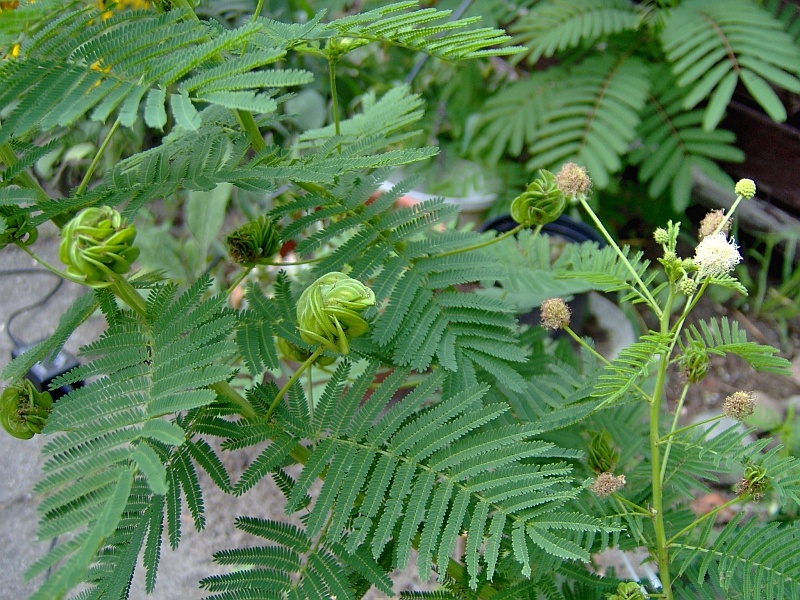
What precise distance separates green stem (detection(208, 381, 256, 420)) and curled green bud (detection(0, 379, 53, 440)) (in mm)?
184

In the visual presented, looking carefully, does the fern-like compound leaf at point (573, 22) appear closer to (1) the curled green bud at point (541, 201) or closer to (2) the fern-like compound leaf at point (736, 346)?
(1) the curled green bud at point (541, 201)

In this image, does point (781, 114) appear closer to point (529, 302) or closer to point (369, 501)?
point (529, 302)

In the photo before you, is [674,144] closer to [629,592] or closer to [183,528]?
[629,592]

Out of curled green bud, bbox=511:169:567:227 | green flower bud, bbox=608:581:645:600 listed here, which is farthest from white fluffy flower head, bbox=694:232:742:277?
green flower bud, bbox=608:581:645:600

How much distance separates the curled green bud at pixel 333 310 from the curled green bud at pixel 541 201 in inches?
11.8

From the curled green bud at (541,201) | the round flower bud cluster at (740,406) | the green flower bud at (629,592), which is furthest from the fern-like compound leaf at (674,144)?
the green flower bud at (629,592)

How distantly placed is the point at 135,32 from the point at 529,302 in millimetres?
718

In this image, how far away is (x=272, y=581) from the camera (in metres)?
0.79

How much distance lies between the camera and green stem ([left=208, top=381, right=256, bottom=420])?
77 centimetres

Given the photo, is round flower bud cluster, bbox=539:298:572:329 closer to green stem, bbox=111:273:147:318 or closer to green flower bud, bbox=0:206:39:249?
green stem, bbox=111:273:147:318

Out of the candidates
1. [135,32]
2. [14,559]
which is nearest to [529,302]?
[135,32]

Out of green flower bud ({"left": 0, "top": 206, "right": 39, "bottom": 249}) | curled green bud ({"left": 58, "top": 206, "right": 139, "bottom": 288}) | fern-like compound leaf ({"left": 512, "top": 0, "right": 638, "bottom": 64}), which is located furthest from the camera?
fern-like compound leaf ({"left": 512, "top": 0, "right": 638, "bottom": 64})

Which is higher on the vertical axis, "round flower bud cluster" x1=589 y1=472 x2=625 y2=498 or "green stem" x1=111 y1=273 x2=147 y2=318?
"green stem" x1=111 y1=273 x2=147 y2=318

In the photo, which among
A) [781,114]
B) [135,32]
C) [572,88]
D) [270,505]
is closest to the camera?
[135,32]
